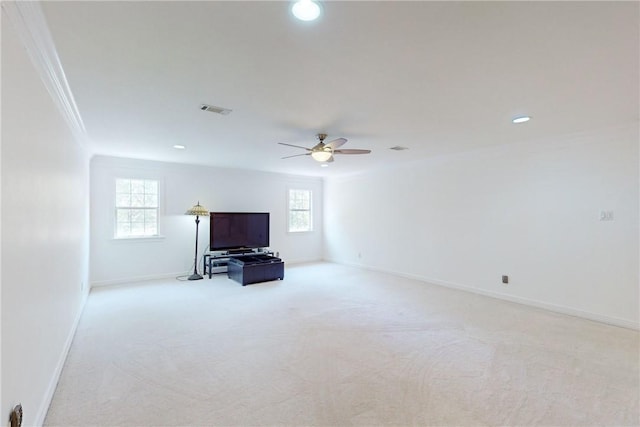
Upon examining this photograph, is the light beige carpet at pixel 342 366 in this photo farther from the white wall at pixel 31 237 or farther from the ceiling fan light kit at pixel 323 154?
the ceiling fan light kit at pixel 323 154

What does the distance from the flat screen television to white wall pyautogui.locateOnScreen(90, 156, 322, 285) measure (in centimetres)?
34

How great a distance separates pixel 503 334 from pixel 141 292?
5.30 m

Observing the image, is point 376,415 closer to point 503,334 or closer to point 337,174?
point 503,334

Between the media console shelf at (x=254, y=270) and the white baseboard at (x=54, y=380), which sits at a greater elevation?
the media console shelf at (x=254, y=270)

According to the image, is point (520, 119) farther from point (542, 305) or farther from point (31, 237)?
point (31, 237)

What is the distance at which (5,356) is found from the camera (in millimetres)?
1402

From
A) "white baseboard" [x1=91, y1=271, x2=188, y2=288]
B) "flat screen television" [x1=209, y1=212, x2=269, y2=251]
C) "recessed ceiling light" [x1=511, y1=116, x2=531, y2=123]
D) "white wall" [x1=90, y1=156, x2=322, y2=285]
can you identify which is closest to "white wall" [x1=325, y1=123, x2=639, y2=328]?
"recessed ceiling light" [x1=511, y1=116, x2=531, y2=123]

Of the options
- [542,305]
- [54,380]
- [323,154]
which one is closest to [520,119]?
[323,154]

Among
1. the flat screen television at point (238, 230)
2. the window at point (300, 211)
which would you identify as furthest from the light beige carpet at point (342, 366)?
the window at point (300, 211)

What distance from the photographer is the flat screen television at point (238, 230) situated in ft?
21.1

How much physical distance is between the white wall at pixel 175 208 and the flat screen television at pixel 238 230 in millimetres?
335

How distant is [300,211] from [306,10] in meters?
6.74

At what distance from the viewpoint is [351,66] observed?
2227 mm

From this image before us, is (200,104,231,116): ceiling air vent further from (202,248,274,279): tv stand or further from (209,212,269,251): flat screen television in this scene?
(202,248,274,279): tv stand
